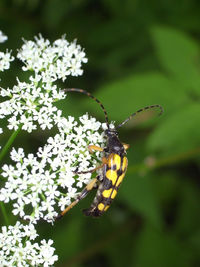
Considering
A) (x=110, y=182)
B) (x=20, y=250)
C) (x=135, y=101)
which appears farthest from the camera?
(x=135, y=101)

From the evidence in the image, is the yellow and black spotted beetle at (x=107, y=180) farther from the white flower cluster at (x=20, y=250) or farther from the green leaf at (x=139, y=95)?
the green leaf at (x=139, y=95)

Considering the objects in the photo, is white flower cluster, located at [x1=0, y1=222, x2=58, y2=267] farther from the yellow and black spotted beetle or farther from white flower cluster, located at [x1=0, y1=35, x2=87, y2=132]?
white flower cluster, located at [x1=0, y1=35, x2=87, y2=132]

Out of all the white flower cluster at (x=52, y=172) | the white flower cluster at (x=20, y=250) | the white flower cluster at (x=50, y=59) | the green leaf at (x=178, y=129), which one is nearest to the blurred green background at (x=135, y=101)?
the green leaf at (x=178, y=129)

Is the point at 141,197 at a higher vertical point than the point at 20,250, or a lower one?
higher

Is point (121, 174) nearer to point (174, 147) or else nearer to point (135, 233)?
point (174, 147)

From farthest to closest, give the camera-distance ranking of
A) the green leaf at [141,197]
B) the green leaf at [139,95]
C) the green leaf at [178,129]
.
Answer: the green leaf at [141,197] < the green leaf at [139,95] < the green leaf at [178,129]

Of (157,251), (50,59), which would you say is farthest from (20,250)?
(157,251)

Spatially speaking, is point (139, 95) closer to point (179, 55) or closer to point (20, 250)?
point (179, 55)
